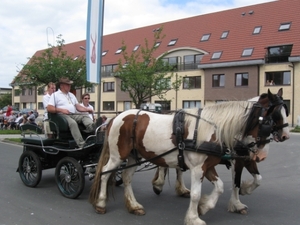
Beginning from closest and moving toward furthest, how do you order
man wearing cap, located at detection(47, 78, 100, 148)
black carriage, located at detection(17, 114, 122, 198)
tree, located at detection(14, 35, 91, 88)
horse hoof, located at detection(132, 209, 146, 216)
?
horse hoof, located at detection(132, 209, 146, 216) < black carriage, located at detection(17, 114, 122, 198) < man wearing cap, located at detection(47, 78, 100, 148) < tree, located at detection(14, 35, 91, 88)

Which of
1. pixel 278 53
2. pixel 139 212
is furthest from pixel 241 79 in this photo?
pixel 139 212

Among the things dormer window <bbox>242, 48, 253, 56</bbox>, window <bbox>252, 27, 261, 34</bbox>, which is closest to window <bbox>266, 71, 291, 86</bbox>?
dormer window <bbox>242, 48, 253, 56</bbox>

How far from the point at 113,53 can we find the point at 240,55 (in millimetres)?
16900

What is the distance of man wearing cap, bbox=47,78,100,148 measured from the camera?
5.92 meters

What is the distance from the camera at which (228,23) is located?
3316 centimetres

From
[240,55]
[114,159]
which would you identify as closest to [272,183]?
[114,159]

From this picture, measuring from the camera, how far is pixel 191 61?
33062mm

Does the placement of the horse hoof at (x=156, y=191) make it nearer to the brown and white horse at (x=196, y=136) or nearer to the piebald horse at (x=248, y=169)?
the piebald horse at (x=248, y=169)

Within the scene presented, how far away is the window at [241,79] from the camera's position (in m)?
29.3

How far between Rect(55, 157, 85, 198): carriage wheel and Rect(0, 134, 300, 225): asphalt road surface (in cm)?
14

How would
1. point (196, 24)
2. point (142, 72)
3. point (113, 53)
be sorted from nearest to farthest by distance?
1. point (142, 72)
2. point (196, 24)
3. point (113, 53)

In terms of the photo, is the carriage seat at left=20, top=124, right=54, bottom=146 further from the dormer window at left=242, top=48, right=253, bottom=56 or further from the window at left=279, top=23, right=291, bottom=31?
the window at left=279, top=23, right=291, bottom=31

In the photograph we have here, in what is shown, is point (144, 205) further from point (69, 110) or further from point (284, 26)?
point (284, 26)

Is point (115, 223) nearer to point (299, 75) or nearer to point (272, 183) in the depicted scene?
point (272, 183)
